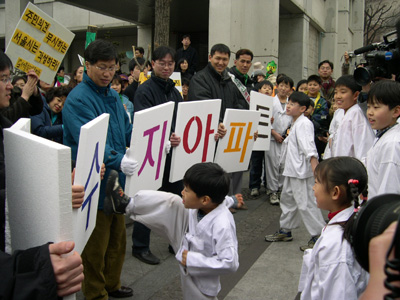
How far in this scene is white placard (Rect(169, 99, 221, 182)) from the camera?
3.58 m

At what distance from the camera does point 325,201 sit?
2.20 m

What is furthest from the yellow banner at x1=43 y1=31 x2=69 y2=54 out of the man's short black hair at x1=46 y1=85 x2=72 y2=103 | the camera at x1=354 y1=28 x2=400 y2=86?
the camera at x1=354 y1=28 x2=400 y2=86

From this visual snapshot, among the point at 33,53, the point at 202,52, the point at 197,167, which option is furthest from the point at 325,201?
the point at 202,52

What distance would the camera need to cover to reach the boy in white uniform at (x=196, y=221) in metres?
2.29

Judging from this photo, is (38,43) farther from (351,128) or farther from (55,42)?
(351,128)

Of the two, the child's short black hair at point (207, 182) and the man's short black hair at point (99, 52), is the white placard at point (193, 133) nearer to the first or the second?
the man's short black hair at point (99, 52)

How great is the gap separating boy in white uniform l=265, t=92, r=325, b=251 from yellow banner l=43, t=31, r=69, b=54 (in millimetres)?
2546

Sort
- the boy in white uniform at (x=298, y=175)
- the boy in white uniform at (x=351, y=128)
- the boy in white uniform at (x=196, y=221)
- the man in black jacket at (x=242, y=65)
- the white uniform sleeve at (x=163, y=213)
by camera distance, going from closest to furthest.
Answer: the boy in white uniform at (x=196, y=221), the white uniform sleeve at (x=163, y=213), the boy in white uniform at (x=351, y=128), the boy in white uniform at (x=298, y=175), the man in black jacket at (x=242, y=65)

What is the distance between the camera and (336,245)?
6.41 ft

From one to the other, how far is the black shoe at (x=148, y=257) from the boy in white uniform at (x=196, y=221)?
1.37 metres

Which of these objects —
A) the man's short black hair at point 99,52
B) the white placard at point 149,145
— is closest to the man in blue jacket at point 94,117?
the man's short black hair at point 99,52

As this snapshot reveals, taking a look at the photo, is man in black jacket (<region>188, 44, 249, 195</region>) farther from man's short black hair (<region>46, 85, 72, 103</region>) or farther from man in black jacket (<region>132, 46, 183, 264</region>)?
man's short black hair (<region>46, 85, 72, 103</region>)

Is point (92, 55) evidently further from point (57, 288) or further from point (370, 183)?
point (370, 183)

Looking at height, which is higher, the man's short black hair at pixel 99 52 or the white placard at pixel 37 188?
the man's short black hair at pixel 99 52
